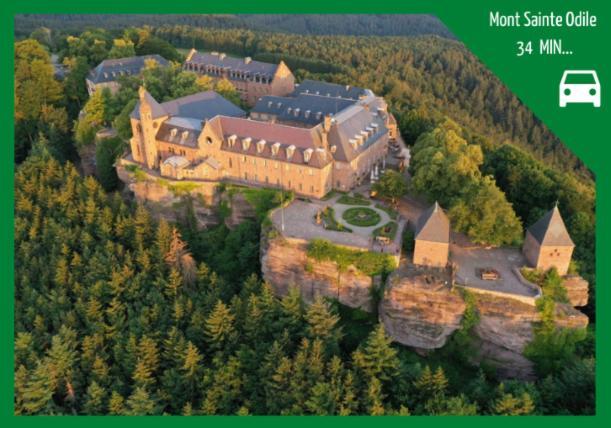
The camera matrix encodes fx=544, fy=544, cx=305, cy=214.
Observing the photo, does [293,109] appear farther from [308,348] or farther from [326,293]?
[308,348]

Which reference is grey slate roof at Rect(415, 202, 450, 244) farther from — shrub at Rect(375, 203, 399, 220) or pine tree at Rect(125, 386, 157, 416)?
pine tree at Rect(125, 386, 157, 416)

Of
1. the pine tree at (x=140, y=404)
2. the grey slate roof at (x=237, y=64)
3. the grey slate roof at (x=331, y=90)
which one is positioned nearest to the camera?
the pine tree at (x=140, y=404)

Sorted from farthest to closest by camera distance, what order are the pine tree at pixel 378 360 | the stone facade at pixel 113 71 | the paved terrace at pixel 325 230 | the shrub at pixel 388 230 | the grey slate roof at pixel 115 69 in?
1. the grey slate roof at pixel 115 69
2. the stone facade at pixel 113 71
3. the shrub at pixel 388 230
4. the paved terrace at pixel 325 230
5. the pine tree at pixel 378 360

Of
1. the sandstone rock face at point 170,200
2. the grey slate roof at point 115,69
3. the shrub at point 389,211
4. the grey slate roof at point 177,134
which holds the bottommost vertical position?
the sandstone rock face at point 170,200

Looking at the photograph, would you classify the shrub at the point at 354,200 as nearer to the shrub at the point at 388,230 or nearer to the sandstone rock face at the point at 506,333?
the shrub at the point at 388,230

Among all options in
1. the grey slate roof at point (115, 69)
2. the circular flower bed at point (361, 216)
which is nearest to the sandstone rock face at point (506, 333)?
the circular flower bed at point (361, 216)

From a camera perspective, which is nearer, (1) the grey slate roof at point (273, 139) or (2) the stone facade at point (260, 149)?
(1) the grey slate roof at point (273, 139)

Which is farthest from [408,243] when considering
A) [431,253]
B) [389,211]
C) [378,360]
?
[378,360]

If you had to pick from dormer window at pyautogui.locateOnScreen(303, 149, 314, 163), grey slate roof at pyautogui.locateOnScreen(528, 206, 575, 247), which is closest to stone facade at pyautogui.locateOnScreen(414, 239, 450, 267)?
grey slate roof at pyautogui.locateOnScreen(528, 206, 575, 247)
